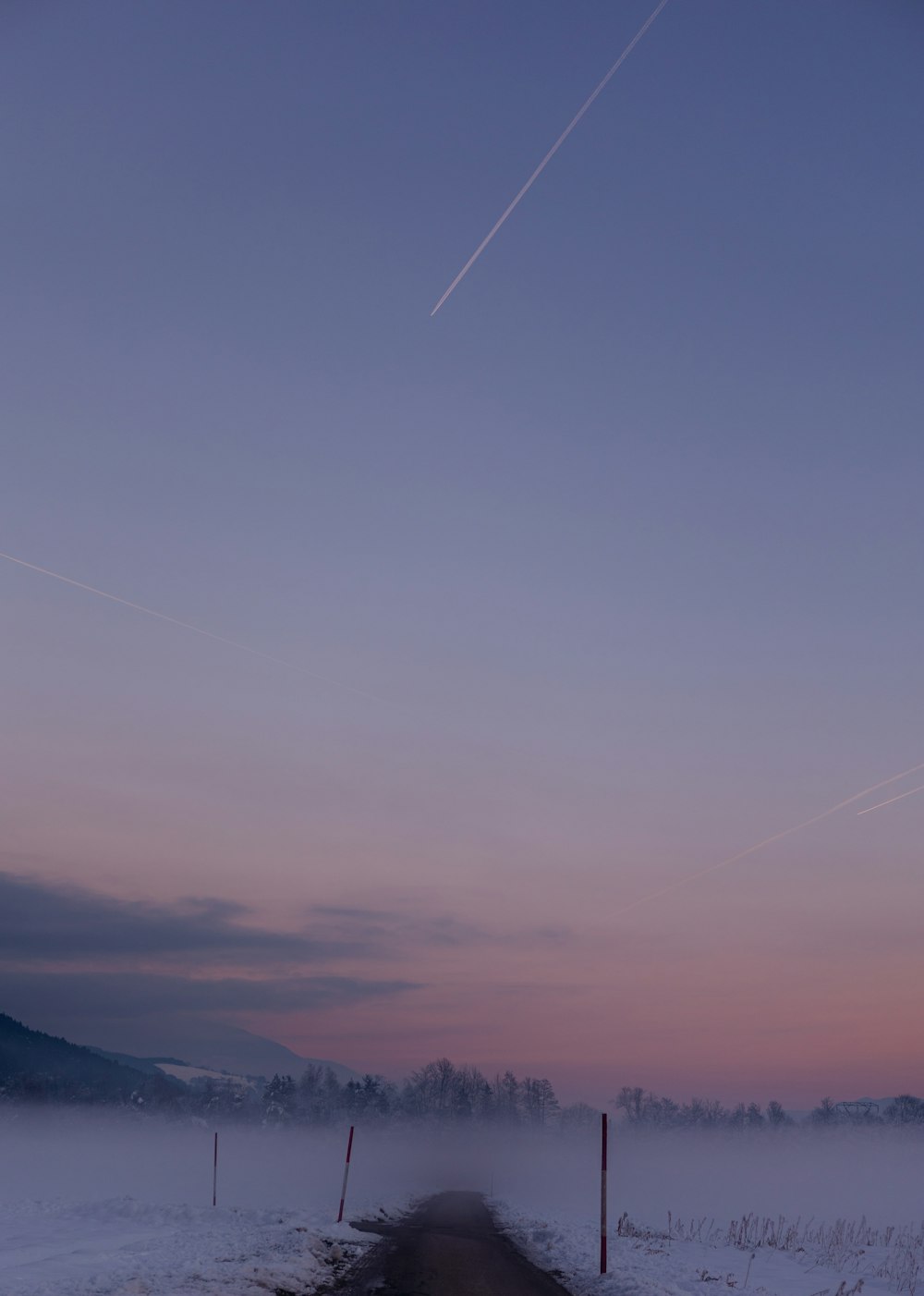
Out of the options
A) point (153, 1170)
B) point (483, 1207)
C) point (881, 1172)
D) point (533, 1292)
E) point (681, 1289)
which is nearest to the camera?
point (533, 1292)

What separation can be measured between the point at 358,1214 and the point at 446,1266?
14.0m

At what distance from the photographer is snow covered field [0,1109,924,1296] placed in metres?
16.8

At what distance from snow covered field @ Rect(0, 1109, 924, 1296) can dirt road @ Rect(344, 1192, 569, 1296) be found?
30.6 inches

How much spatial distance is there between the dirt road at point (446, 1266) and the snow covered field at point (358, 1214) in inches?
30.6

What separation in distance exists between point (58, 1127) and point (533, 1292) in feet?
557

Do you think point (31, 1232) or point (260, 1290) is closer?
point (260, 1290)

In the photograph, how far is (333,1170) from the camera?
9556 cm

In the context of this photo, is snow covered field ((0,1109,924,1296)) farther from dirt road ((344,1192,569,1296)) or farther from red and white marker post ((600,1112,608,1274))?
dirt road ((344,1192,569,1296))

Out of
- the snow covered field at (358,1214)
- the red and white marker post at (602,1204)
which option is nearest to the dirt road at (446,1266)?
the snow covered field at (358,1214)

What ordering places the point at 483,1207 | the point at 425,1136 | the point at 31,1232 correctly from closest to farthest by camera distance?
the point at 31,1232 → the point at 483,1207 → the point at 425,1136

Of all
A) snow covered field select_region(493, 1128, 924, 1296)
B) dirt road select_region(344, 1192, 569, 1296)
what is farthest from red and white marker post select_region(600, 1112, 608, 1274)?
dirt road select_region(344, 1192, 569, 1296)

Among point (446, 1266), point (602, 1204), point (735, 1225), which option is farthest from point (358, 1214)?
point (735, 1225)

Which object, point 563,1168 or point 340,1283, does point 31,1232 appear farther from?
point 563,1168

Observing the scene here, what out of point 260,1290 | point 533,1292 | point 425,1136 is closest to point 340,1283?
point 260,1290
